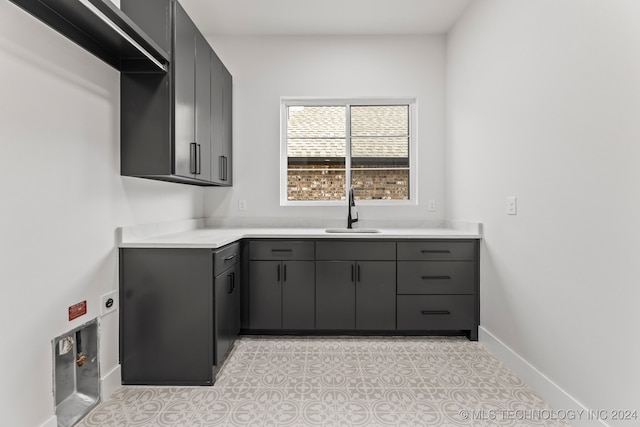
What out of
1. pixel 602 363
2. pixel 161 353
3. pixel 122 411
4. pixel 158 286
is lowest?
pixel 122 411

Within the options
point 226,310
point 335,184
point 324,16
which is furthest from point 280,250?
point 324,16

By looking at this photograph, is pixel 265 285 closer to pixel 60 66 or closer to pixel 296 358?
pixel 296 358

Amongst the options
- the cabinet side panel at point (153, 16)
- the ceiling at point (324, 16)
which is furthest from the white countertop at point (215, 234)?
the ceiling at point (324, 16)

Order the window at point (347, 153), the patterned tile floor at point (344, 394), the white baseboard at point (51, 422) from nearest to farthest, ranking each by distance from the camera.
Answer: the white baseboard at point (51, 422) < the patterned tile floor at point (344, 394) < the window at point (347, 153)

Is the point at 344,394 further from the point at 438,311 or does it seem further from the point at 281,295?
the point at 438,311

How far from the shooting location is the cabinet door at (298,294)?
278 centimetres

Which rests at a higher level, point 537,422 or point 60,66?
point 60,66

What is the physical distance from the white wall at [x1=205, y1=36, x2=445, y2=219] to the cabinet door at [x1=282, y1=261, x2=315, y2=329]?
0.79 metres

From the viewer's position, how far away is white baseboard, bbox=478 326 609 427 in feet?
5.42

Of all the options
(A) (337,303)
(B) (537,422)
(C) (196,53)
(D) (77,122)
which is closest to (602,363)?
(B) (537,422)

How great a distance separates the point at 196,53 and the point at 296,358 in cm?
227

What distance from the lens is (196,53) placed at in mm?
2416

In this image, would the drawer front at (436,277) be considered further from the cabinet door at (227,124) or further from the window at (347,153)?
the cabinet door at (227,124)

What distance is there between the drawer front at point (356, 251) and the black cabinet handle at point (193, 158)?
1097 mm
